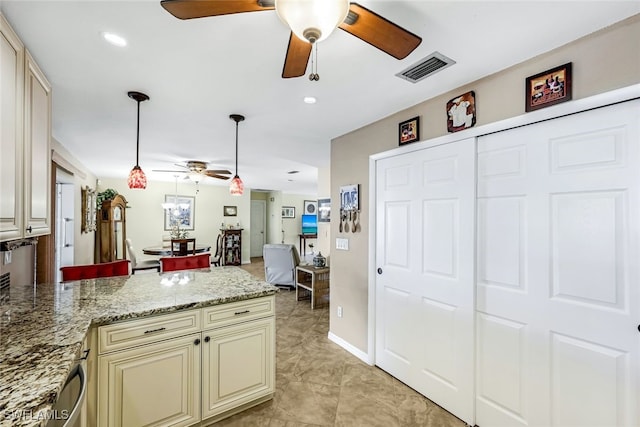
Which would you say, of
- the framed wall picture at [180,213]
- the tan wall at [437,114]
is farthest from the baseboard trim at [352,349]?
the framed wall picture at [180,213]

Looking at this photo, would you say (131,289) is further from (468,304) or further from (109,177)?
(109,177)

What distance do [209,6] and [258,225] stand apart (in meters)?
9.10

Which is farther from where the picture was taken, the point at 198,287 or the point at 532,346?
the point at 198,287

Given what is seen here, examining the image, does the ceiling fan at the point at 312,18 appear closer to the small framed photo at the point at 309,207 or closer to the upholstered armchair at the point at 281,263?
the upholstered armchair at the point at 281,263

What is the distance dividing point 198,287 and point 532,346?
221cm

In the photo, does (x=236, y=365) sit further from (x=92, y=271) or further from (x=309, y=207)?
(x=309, y=207)

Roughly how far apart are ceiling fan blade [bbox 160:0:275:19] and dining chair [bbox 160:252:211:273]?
2.62 metres

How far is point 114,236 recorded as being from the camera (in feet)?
20.3

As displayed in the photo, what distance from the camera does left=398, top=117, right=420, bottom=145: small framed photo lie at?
2.33 m

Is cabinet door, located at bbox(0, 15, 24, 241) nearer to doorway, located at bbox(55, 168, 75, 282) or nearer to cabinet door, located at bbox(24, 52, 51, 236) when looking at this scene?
cabinet door, located at bbox(24, 52, 51, 236)

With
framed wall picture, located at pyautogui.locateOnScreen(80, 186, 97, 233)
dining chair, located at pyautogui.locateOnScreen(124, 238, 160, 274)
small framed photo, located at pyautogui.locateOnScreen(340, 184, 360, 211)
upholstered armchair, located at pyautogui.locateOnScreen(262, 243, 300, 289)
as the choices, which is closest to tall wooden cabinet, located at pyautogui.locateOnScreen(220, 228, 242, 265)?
dining chair, located at pyautogui.locateOnScreen(124, 238, 160, 274)

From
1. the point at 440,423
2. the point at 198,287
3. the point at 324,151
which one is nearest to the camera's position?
the point at 440,423

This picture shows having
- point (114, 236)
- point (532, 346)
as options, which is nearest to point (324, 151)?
point (532, 346)

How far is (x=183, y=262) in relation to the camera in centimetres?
321
